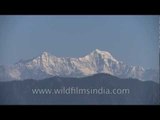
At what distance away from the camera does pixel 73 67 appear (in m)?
3.00

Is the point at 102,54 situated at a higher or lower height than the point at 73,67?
higher

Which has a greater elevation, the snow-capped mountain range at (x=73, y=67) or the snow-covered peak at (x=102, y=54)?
the snow-covered peak at (x=102, y=54)

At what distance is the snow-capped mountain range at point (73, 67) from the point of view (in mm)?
2965

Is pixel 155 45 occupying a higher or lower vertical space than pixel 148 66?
higher

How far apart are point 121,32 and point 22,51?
3.77 ft

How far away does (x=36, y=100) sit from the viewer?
295 centimetres

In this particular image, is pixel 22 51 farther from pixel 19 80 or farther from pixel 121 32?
pixel 121 32

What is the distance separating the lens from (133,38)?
301 cm

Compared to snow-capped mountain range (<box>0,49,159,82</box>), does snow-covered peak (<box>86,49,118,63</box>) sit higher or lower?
higher

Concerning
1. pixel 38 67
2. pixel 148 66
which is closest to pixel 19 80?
pixel 38 67

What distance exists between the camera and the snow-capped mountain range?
2965mm
